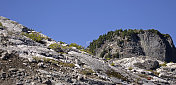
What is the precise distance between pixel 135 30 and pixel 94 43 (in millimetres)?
30307

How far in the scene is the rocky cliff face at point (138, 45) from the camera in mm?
114062

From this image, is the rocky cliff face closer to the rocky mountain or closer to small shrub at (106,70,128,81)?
the rocky mountain

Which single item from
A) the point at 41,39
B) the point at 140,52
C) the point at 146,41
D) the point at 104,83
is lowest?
the point at 104,83

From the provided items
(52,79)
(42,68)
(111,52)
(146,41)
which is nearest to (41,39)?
(42,68)

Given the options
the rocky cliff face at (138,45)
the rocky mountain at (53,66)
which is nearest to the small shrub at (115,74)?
the rocky mountain at (53,66)

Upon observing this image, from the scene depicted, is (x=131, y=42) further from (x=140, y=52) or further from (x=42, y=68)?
(x=42, y=68)

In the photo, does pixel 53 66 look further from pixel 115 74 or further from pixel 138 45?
pixel 138 45

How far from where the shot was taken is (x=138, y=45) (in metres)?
120

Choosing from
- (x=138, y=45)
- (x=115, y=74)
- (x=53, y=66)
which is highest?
(x=138, y=45)

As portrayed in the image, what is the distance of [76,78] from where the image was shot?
17.3 metres

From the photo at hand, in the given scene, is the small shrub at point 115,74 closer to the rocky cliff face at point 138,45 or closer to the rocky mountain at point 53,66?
the rocky mountain at point 53,66

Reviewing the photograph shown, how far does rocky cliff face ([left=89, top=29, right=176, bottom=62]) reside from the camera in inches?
4491

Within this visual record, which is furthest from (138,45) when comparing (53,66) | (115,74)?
(53,66)

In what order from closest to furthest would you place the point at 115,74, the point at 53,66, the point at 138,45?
the point at 53,66 < the point at 115,74 < the point at 138,45
